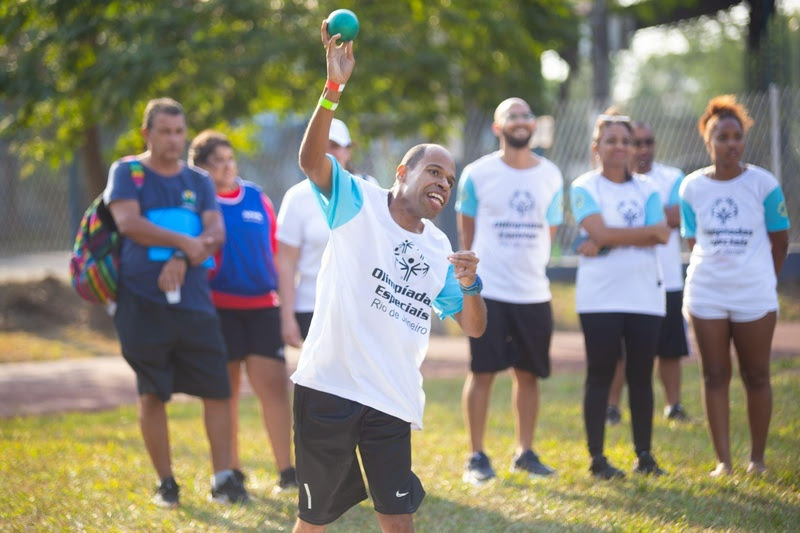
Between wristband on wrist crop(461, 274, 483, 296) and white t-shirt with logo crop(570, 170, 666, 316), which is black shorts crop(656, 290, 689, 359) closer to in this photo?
white t-shirt with logo crop(570, 170, 666, 316)

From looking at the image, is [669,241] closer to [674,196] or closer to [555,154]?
[674,196]

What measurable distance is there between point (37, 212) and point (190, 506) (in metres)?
13.1

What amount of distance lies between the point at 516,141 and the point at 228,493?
2.90 metres

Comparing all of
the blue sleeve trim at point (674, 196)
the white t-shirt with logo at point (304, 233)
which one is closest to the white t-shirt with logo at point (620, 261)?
the blue sleeve trim at point (674, 196)

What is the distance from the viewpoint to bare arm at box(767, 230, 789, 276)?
6.23 meters

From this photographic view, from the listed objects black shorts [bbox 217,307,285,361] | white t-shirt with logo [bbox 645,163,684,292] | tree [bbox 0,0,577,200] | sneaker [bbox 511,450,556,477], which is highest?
tree [bbox 0,0,577,200]

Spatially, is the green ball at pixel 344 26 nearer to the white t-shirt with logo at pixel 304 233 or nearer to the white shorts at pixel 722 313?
the white t-shirt with logo at pixel 304 233

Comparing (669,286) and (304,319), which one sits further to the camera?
(669,286)

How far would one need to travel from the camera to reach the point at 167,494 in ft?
19.7

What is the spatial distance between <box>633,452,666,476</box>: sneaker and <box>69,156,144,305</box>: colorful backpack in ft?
11.2

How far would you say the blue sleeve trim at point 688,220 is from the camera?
6410 millimetres

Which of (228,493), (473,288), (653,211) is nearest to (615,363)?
(653,211)

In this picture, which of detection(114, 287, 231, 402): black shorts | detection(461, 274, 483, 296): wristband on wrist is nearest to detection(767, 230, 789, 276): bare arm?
detection(461, 274, 483, 296): wristband on wrist

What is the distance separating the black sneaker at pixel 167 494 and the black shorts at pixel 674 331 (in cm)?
409
